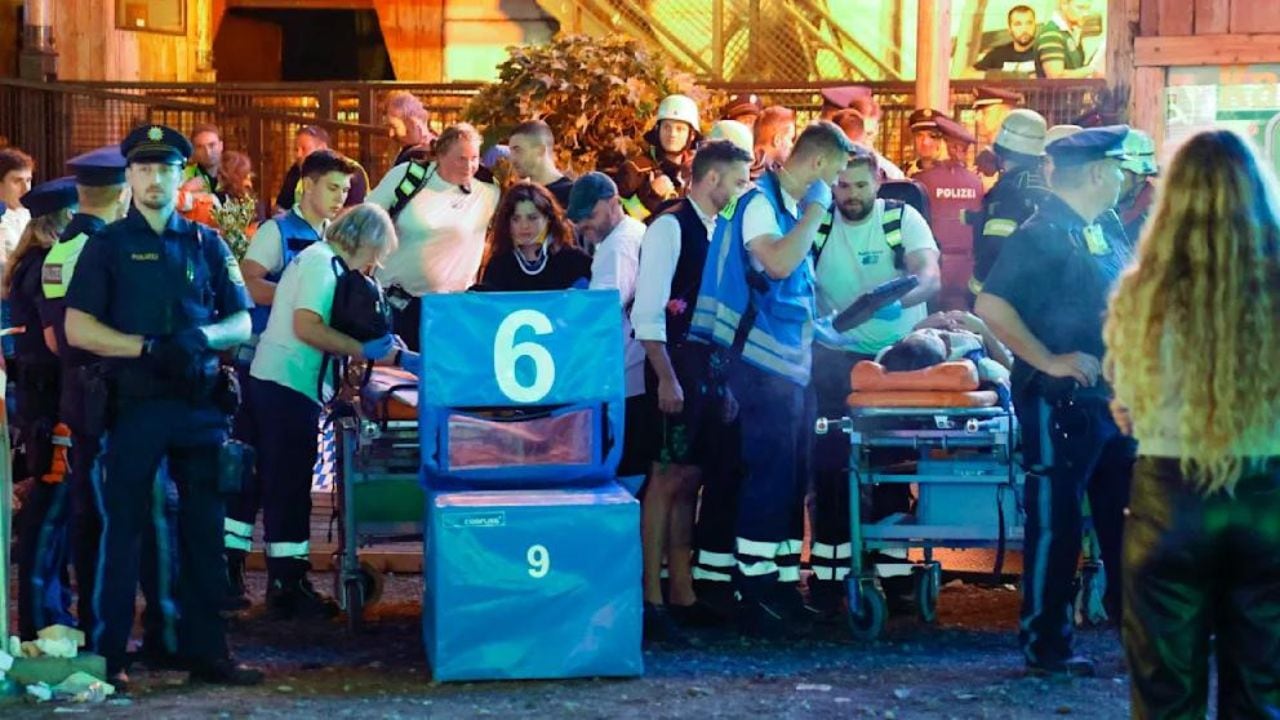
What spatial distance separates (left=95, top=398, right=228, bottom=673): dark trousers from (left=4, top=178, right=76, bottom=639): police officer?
30.6 inches

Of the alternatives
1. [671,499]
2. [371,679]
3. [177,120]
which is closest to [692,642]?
[671,499]

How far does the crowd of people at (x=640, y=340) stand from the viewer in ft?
26.5

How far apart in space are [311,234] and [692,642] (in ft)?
8.24

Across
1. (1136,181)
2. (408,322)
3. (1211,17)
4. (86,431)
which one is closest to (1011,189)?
(1136,181)

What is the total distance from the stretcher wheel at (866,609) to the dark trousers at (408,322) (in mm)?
2262

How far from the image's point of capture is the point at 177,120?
17750mm

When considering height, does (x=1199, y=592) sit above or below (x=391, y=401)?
below

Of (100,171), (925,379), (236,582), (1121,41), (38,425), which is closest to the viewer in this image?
(100,171)

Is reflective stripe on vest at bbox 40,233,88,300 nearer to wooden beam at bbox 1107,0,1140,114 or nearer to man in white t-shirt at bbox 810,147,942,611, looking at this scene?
man in white t-shirt at bbox 810,147,942,611

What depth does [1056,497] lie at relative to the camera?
27.3 feet

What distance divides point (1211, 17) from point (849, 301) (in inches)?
192

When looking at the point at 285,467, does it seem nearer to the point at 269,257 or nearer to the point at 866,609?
the point at 269,257

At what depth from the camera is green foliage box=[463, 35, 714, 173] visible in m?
12.9

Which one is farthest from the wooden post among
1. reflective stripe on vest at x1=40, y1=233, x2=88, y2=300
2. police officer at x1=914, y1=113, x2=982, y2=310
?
reflective stripe on vest at x1=40, y1=233, x2=88, y2=300
